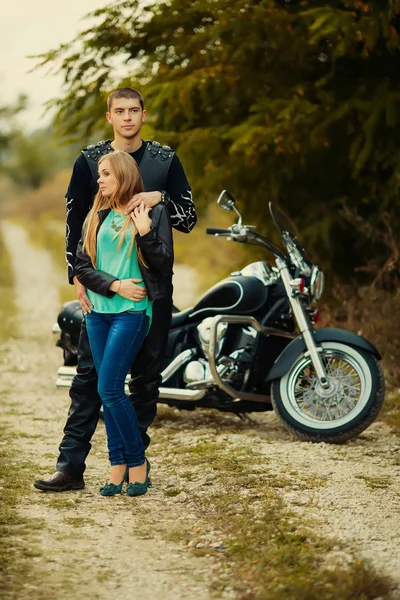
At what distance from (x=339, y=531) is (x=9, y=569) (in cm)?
141

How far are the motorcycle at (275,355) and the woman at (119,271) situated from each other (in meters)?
1.21

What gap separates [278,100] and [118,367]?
397 cm

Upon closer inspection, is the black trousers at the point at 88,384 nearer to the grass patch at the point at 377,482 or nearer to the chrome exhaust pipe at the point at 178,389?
the grass patch at the point at 377,482

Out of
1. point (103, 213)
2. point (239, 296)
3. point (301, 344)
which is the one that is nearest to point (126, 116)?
point (103, 213)

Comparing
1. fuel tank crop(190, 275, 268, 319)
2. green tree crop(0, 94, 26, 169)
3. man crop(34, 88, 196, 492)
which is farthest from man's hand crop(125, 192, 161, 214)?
green tree crop(0, 94, 26, 169)

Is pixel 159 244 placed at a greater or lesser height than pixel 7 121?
lesser

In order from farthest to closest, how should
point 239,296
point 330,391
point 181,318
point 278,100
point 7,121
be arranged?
point 7,121
point 278,100
point 181,318
point 239,296
point 330,391

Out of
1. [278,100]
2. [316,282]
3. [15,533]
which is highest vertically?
[278,100]

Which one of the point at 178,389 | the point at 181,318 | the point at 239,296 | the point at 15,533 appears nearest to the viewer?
the point at 15,533

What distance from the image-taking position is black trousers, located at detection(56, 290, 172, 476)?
203 inches

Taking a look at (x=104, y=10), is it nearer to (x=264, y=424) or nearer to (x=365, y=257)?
(x=365, y=257)

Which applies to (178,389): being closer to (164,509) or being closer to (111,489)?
(111,489)

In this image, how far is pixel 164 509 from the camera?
4.97 meters

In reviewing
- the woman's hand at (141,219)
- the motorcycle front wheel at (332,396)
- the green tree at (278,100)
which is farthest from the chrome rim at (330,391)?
the green tree at (278,100)
